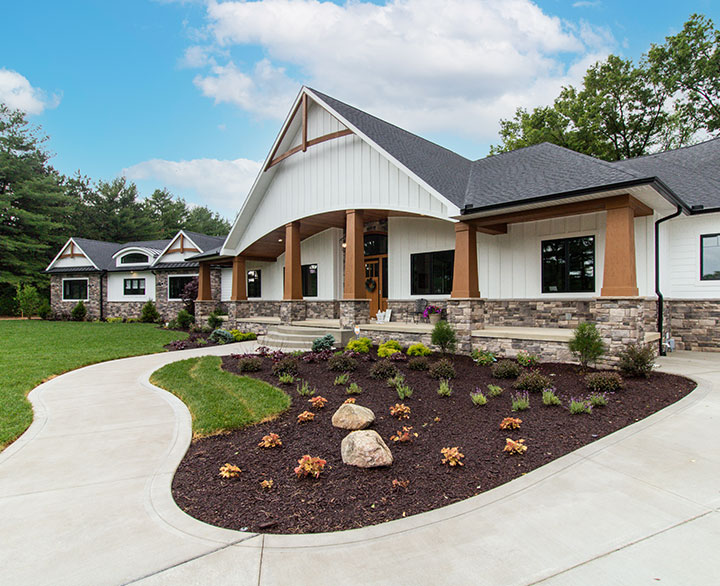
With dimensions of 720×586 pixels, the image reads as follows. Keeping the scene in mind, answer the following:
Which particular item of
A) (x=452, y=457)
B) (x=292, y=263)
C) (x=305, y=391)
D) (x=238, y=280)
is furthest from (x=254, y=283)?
(x=452, y=457)

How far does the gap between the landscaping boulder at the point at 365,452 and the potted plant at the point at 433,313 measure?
7.35 meters

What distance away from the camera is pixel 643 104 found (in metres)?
20.3

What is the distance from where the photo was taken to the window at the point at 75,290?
991 inches

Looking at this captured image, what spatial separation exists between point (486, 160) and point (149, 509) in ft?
44.6

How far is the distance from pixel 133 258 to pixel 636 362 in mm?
25882

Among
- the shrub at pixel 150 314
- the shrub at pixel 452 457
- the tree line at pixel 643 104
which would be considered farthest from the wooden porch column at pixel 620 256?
the shrub at pixel 150 314

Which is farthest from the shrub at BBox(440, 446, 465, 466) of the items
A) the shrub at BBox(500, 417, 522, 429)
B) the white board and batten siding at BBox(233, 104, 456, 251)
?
the white board and batten siding at BBox(233, 104, 456, 251)

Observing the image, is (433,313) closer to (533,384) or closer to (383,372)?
(383,372)

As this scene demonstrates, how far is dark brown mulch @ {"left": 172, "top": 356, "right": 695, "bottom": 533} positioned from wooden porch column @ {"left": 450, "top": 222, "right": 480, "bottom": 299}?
11.3 ft

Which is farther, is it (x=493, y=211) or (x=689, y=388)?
(x=493, y=211)

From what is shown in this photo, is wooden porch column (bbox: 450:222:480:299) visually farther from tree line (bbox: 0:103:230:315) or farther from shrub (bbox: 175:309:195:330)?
tree line (bbox: 0:103:230:315)

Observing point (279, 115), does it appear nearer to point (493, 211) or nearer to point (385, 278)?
point (385, 278)

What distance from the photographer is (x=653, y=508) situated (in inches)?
116

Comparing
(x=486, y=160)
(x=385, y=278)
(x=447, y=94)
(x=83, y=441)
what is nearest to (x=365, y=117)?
(x=486, y=160)
